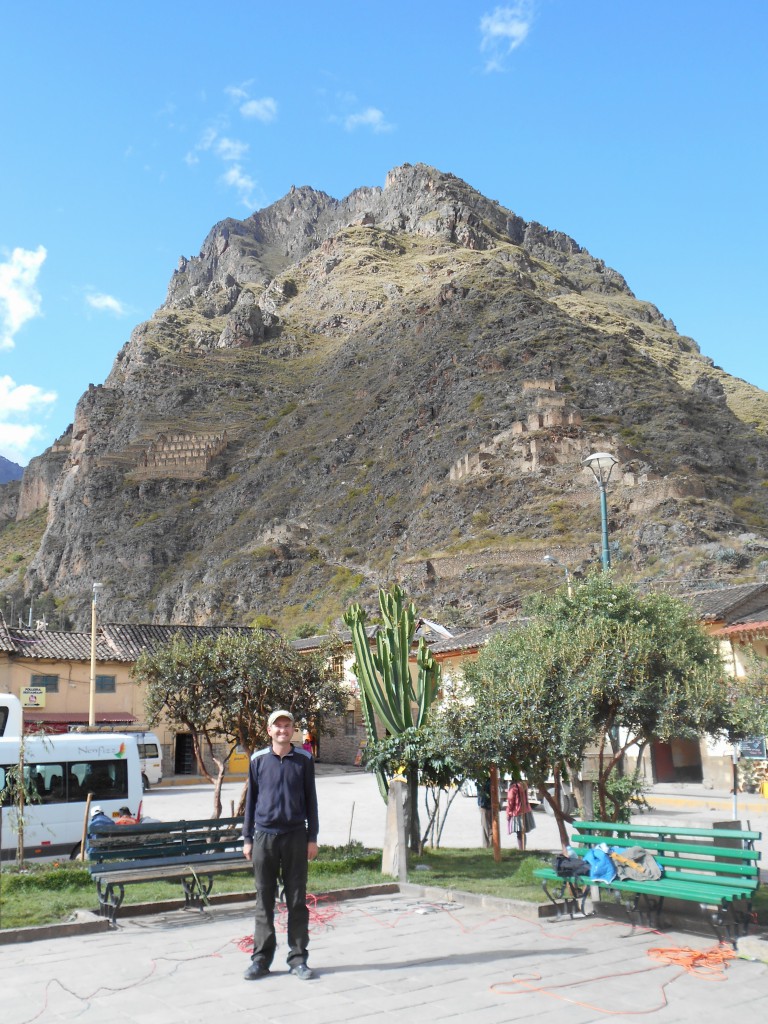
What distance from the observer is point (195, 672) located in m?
15.2

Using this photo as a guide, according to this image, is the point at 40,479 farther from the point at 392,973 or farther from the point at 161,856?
the point at 392,973

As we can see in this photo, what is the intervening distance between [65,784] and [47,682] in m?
21.4

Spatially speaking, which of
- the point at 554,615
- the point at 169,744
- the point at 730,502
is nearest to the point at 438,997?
the point at 554,615

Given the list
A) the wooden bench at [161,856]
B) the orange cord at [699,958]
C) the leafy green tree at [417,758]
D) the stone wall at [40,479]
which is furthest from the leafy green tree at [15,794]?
the stone wall at [40,479]

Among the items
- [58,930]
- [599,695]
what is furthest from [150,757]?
[599,695]

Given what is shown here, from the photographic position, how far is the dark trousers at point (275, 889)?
6.43m

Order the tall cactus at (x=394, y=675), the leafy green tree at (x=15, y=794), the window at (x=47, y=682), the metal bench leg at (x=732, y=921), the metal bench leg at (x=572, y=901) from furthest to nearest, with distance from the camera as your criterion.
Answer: the window at (x=47, y=682) → the tall cactus at (x=394, y=675) → the leafy green tree at (x=15, y=794) → the metal bench leg at (x=572, y=901) → the metal bench leg at (x=732, y=921)

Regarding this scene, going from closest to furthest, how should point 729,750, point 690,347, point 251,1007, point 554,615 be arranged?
1. point 251,1007
2. point 554,615
3. point 729,750
4. point 690,347

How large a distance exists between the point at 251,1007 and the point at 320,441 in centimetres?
11066

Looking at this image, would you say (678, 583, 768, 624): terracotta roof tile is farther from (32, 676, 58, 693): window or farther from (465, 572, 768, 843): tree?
(32, 676, 58, 693): window

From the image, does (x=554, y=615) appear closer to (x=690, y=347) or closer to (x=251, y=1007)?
(x=251, y=1007)

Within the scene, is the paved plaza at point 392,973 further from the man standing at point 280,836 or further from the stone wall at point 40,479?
the stone wall at point 40,479

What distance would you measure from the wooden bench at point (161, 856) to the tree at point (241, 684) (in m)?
4.48

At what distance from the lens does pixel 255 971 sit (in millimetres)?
6352
